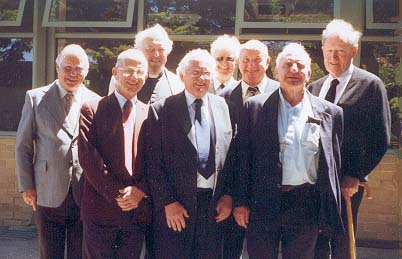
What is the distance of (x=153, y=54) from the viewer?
12.8ft

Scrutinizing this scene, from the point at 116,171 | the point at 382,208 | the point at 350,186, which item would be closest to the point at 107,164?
the point at 116,171

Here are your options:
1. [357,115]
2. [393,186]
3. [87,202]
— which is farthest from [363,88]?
[393,186]

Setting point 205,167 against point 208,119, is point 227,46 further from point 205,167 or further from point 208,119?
point 205,167

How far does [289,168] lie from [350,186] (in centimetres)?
59

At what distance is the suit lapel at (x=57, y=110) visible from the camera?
363 centimetres

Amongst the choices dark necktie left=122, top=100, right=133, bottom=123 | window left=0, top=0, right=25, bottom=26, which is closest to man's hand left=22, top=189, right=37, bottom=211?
dark necktie left=122, top=100, right=133, bottom=123

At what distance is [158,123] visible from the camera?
3350 millimetres

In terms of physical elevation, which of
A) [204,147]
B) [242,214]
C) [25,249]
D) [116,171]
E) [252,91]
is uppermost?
[252,91]

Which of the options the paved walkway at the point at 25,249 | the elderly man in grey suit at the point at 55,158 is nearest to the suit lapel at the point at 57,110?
the elderly man in grey suit at the point at 55,158

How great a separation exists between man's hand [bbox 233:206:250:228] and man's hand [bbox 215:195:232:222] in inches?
2.2

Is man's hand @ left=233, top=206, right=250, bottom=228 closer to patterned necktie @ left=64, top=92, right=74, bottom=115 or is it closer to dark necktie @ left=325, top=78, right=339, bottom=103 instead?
dark necktie @ left=325, top=78, right=339, bottom=103

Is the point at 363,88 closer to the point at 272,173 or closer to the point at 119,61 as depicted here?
the point at 272,173

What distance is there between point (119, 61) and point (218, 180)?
3.20 feet

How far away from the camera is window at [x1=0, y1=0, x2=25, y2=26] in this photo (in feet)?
21.0
